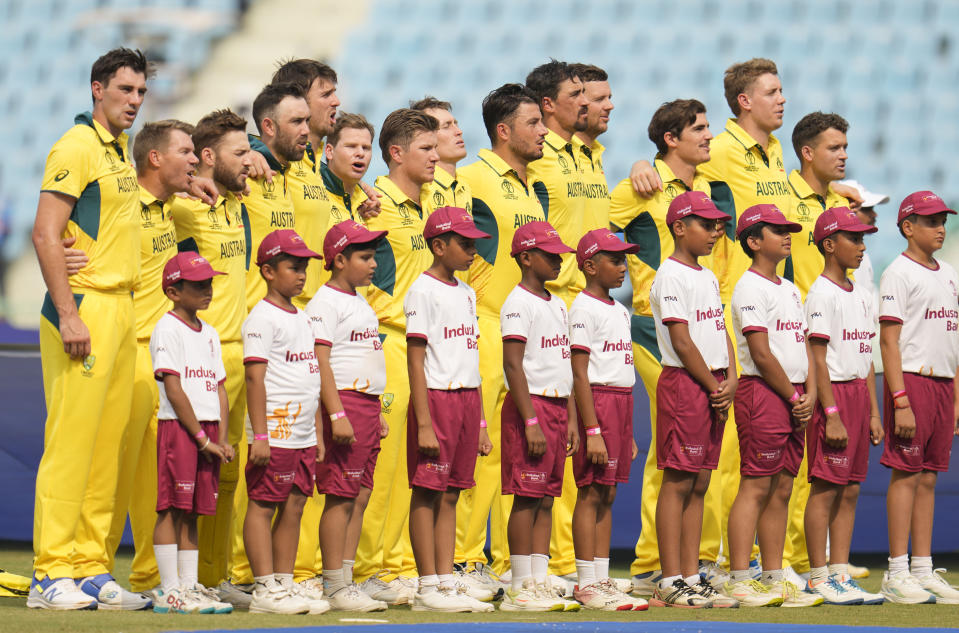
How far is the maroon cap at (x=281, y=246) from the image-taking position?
20.6ft

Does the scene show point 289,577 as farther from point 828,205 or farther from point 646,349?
point 828,205

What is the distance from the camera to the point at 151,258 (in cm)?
650

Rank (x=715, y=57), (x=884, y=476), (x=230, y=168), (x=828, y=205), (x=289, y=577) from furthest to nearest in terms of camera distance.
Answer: (x=715, y=57) → (x=884, y=476) → (x=828, y=205) → (x=230, y=168) → (x=289, y=577)

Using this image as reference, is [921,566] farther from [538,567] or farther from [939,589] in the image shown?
[538,567]

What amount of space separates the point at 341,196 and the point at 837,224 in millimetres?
2415

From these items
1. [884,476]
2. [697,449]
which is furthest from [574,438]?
[884,476]

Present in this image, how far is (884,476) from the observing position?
11586mm

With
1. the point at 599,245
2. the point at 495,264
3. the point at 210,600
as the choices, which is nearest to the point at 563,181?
the point at 495,264

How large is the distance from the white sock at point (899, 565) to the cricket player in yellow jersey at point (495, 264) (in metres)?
1.86

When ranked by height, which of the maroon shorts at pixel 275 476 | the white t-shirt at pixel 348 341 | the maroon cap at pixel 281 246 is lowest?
the maroon shorts at pixel 275 476

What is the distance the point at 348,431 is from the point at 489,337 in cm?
124

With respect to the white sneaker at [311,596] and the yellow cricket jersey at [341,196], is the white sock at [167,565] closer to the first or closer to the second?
the white sneaker at [311,596]

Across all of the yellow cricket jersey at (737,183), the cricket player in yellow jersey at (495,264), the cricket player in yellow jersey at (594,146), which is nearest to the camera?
the cricket player in yellow jersey at (495,264)

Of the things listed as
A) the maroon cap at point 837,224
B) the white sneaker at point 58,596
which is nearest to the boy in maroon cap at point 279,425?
the white sneaker at point 58,596
